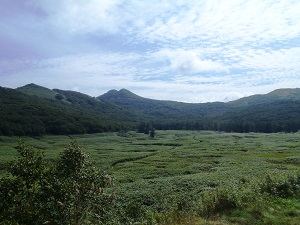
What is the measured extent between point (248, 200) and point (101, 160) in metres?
67.2

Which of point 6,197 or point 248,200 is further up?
point 6,197

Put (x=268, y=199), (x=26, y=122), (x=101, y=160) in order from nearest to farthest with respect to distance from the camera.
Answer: (x=268, y=199) → (x=101, y=160) → (x=26, y=122)

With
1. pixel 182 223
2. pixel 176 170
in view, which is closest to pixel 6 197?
pixel 182 223

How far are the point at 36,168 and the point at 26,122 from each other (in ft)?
624

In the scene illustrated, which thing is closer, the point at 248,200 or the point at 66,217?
the point at 66,217

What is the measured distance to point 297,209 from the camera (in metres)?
18.2

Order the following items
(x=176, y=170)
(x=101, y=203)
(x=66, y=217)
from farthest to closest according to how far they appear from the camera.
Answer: (x=176, y=170) → (x=101, y=203) → (x=66, y=217)

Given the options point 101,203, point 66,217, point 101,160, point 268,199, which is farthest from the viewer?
point 101,160

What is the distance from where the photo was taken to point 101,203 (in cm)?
1371

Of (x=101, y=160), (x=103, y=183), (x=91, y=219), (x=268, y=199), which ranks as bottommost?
(x=101, y=160)

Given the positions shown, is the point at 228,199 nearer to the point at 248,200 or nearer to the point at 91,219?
the point at 248,200

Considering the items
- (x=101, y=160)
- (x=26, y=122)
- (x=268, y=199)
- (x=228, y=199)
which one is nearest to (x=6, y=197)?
(x=228, y=199)

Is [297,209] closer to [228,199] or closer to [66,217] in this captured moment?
[228,199]

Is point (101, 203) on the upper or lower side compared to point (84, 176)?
lower
